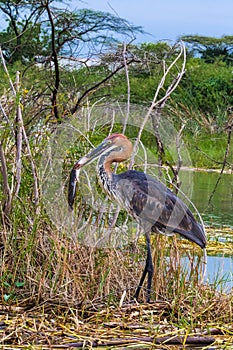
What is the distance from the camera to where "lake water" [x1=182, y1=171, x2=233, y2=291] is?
14.7 feet

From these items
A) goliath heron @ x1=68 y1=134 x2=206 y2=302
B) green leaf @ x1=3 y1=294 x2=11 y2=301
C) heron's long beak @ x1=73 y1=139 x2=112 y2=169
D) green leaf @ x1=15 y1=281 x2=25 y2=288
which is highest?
heron's long beak @ x1=73 y1=139 x2=112 y2=169

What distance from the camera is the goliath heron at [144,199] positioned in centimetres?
380

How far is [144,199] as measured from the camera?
380cm

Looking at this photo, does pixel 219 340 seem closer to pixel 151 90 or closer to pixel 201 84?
pixel 151 90

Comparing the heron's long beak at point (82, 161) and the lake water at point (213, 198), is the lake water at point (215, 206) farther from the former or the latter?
the heron's long beak at point (82, 161)

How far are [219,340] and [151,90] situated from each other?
37.0 ft

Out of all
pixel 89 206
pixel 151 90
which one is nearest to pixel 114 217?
pixel 89 206

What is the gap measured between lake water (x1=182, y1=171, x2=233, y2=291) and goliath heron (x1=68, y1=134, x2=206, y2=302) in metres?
0.34

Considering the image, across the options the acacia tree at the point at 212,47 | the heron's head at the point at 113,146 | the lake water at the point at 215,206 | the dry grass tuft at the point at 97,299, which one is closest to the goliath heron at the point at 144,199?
the heron's head at the point at 113,146

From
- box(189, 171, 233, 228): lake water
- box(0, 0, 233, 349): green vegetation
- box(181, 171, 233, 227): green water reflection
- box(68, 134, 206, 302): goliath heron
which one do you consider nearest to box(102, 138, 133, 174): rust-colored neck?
box(68, 134, 206, 302): goliath heron

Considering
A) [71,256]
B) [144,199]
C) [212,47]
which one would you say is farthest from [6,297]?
[212,47]

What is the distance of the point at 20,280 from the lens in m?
3.82

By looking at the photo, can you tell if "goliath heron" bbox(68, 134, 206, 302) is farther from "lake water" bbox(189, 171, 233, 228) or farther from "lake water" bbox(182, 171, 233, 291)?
"lake water" bbox(189, 171, 233, 228)

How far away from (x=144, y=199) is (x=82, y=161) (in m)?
0.37
